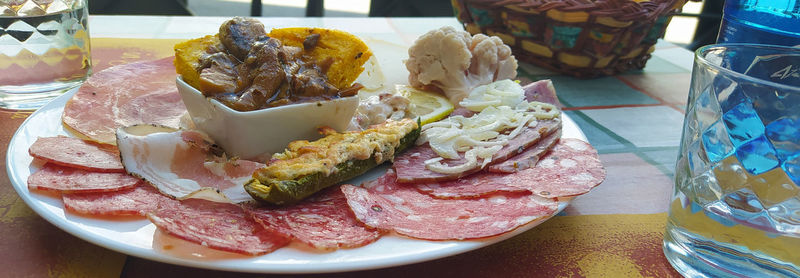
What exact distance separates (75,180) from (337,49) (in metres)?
0.86

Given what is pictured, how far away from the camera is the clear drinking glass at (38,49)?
6.77ft

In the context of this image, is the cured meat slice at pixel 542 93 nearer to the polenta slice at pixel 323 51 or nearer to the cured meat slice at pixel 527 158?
the cured meat slice at pixel 527 158

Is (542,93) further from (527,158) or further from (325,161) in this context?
(325,161)

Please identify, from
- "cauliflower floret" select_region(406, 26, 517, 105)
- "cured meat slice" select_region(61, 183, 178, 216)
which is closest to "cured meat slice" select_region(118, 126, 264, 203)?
"cured meat slice" select_region(61, 183, 178, 216)

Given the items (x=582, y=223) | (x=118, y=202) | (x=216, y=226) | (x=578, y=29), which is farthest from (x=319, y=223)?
(x=578, y=29)

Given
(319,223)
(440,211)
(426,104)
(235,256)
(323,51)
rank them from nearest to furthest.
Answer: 1. (235,256)
2. (319,223)
3. (440,211)
4. (323,51)
5. (426,104)

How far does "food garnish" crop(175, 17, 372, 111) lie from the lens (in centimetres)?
165

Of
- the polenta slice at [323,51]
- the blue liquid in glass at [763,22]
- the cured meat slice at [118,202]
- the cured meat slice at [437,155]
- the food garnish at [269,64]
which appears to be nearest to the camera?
the cured meat slice at [118,202]

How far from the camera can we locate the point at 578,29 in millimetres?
2775

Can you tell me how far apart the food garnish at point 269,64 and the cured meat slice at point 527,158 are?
523mm

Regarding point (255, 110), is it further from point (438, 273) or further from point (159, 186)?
point (438, 273)

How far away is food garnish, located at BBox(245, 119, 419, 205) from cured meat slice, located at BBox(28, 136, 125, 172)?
40 cm

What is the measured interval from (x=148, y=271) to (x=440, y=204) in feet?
2.17

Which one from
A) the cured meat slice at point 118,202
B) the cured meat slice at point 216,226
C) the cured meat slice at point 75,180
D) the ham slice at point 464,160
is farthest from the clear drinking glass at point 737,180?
the cured meat slice at point 75,180
